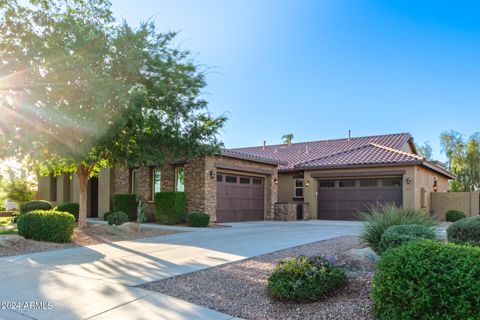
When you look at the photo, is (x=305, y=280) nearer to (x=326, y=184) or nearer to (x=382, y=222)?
(x=382, y=222)

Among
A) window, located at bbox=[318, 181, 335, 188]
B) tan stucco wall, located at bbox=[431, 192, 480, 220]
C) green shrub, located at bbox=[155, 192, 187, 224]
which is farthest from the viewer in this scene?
window, located at bbox=[318, 181, 335, 188]

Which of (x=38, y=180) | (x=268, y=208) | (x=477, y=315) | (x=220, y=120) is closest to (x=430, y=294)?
(x=477, y=315)

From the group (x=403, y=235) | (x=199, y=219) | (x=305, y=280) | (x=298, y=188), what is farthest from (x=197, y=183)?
(x=305, y=280)

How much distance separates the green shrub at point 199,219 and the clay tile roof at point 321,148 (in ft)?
24.1

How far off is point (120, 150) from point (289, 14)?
23.2 feet

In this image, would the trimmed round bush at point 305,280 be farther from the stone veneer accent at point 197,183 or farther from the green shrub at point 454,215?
the green shrub at point 454,215

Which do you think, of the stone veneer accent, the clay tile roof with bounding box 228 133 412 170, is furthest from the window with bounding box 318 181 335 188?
the stone veneer accent

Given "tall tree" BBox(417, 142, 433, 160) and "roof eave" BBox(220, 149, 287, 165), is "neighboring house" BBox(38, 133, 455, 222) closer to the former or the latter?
"roof eave" BBox(220, 149, 287, 165)

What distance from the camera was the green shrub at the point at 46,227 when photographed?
10.6m

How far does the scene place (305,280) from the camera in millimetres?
5047

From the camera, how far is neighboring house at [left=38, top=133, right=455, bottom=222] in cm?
1761

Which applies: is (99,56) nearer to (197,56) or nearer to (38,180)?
(197,56)

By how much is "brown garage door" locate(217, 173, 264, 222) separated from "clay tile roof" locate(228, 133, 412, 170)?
263 cm

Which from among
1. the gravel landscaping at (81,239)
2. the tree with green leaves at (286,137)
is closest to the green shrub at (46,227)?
the gravel landscaping at (81,239)
